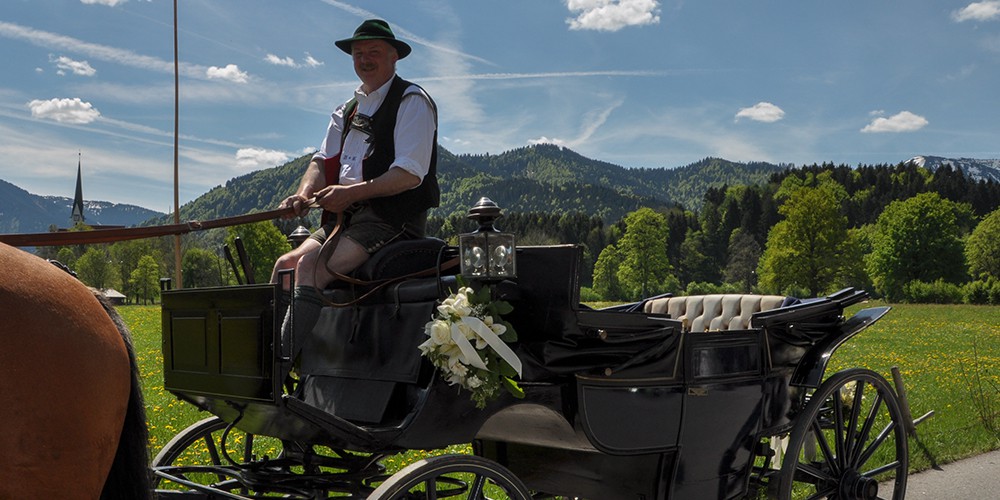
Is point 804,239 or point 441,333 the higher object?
point 804,239

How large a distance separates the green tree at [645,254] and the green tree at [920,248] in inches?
693

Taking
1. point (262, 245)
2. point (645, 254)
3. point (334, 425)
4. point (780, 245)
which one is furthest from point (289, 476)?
point (645, 254)

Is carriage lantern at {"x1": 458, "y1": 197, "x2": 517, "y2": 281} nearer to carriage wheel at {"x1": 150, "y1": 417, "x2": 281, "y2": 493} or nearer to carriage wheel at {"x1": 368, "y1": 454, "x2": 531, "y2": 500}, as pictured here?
carriage wheel at {"x1": 368, "y1": 454, "x2": 531, "y2": 500}

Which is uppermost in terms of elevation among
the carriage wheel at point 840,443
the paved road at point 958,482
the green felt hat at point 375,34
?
the green felt hat at point 375,34

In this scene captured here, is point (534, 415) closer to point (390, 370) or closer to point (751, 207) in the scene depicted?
point (390, 370)

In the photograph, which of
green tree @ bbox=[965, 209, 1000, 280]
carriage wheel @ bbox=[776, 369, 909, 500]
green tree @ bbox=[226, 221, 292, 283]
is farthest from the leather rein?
green tree @ bbox=[965, 209, 1000, 280]

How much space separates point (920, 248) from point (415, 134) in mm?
70344

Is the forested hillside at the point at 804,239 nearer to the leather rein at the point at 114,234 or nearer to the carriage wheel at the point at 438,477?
the leather rein at the point at 114,234

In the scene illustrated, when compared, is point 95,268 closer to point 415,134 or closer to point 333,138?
point 333,138

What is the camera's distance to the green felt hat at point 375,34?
3.93 meters

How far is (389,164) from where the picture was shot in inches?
153

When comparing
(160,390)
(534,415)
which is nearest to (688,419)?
(534,415)

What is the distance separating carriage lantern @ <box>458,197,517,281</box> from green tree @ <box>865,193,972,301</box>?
223 ft

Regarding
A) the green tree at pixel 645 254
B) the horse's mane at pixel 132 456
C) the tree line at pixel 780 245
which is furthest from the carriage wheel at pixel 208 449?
the green tree at pixel 645 254
